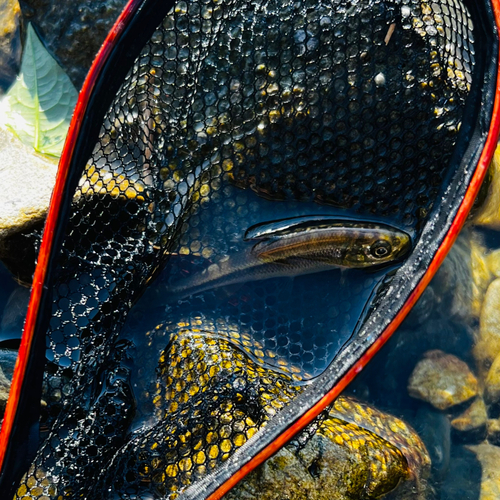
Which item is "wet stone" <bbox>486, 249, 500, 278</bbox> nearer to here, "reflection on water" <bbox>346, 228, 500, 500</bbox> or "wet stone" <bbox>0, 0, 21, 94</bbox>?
"reflection on water" <bbox>346, 228, 500, 500</bbox>

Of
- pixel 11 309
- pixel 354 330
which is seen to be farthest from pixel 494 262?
pixel 11 309

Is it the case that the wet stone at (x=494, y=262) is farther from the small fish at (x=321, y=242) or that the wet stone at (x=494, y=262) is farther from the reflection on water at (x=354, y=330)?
the small fish at (x=321, y=242)

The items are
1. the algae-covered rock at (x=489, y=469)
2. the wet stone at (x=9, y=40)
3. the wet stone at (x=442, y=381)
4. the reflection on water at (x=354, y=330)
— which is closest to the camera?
the reflection on water at (x=354, y=330)

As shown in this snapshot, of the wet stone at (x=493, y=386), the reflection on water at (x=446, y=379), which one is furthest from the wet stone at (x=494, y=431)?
the wet stone at (x=493, y=386)

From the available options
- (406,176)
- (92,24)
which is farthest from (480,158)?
(92,24)

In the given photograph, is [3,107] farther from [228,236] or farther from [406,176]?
[406,176]

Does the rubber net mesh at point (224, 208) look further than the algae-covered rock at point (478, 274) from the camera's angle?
No

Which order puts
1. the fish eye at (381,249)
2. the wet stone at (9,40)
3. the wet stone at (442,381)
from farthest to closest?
1. the wet stone at (9,40)
2. the wet stone at (442,381)
3. the fish eye at (381,249)

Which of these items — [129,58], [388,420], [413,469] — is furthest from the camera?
[388,420]
